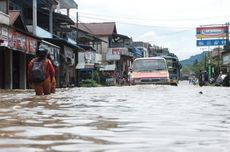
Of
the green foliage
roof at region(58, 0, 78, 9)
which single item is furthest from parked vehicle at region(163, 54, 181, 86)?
the green foliage

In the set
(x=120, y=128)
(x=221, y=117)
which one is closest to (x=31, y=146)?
(x=120, y=128)

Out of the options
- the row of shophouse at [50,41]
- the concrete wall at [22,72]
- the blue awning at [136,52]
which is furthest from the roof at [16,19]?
the blue awning at [136,52]

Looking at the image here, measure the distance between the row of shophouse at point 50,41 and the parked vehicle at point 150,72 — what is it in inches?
199

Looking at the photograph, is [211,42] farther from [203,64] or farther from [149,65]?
[203,64]

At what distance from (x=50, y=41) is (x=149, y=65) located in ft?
30.8

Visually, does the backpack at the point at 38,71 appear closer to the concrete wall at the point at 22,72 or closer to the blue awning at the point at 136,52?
the concrete wall at the point at 22,72

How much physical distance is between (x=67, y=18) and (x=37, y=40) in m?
12.7

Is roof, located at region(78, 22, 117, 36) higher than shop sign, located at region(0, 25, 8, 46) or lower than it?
higher

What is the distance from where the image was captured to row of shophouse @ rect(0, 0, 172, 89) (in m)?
24.0

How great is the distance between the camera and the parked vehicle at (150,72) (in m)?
25.1

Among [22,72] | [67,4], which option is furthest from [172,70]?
[67,4]

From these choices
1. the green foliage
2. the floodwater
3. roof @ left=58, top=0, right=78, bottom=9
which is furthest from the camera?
the green foliage

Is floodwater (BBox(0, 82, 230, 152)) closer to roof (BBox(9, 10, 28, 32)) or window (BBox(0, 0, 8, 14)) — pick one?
window (BBox(0, 0, 8, 14))

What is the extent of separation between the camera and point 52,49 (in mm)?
30266
